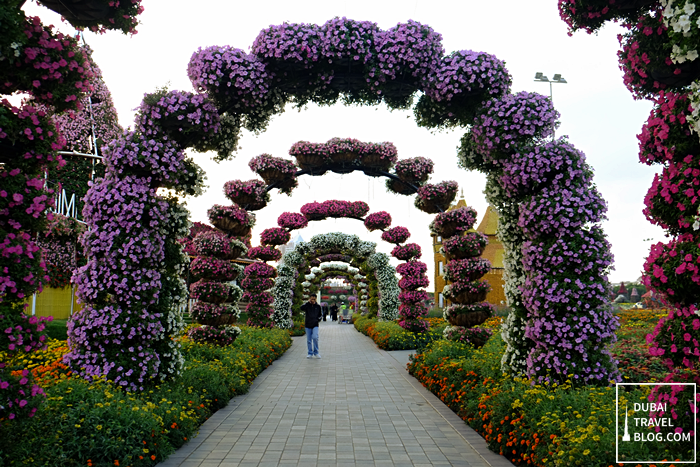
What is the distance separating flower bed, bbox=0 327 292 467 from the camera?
Answer: 3572 mm

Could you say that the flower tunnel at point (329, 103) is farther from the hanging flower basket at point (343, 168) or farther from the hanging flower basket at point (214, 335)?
the hanging flower basket at point (343, 168)

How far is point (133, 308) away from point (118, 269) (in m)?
0.53

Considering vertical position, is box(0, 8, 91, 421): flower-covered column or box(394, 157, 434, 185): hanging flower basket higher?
box(394, 157, 434, 185): hanging flower basket

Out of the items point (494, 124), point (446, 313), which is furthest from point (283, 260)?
point (494, 124)

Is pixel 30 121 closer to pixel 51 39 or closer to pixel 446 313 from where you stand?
pixel 51 39

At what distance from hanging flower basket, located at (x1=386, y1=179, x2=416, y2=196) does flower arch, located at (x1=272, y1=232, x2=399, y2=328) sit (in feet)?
27.9

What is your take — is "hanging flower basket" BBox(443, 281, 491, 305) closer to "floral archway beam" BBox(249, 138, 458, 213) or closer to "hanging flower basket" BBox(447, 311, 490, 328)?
"hanging flower basket" BBox(447, 311, 490, 328)

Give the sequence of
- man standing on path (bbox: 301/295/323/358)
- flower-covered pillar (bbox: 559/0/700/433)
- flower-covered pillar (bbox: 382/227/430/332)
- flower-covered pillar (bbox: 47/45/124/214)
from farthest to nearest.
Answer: flower-covered pillar (bbox: 47/45/124/214), flower-covered pillar (bbox: 382/227/430/332), man standing on path (bbox: 301/295/323/358), flower-covered pillar (bbox: 559/0/700/433)

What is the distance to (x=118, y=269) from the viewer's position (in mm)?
5918

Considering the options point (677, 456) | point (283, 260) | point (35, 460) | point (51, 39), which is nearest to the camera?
point (677, 456)

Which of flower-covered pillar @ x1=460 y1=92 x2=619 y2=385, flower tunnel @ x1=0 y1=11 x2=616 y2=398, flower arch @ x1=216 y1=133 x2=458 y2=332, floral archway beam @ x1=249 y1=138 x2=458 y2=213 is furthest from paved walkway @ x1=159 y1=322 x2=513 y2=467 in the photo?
floral archway beam @ x1=249 y1=138 x2=458 y2=213

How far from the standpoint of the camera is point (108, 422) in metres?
4.13

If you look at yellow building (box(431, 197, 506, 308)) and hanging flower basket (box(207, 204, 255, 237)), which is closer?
hanging flower basket (box(207, 204, 255, 237))

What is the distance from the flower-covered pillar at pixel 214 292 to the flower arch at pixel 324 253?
966 centimetres
